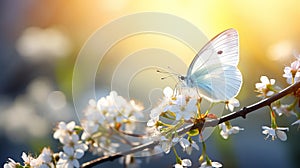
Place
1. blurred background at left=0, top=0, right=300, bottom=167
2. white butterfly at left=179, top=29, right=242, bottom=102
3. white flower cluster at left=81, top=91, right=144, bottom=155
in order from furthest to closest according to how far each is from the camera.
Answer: blurred background at left=0, top=0, right=300, bottom=167
white flower cluster at left=81, top=91, right=144, bottom=155
white butterfly at left=179, top=29, right=242, bottom=102

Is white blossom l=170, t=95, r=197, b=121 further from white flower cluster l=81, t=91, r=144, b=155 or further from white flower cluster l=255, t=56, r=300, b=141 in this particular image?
white flower cluster l=81, t=91, r=144, b=155

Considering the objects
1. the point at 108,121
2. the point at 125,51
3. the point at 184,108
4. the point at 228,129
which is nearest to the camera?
the point at 184,108

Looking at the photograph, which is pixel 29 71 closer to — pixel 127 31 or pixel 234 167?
pixel 127 31

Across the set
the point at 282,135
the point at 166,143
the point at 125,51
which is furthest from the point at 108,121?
the point at 125,51

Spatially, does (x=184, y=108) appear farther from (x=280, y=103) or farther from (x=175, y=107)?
(x=280, y=103)

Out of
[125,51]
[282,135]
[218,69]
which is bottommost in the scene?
[282,135]

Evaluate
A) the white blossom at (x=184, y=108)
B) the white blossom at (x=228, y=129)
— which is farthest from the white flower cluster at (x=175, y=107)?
the white blossom at (x=228, y=129)

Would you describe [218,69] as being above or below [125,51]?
below

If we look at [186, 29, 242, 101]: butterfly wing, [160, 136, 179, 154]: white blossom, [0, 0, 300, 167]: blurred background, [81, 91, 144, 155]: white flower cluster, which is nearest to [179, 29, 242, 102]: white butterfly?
[186, 29, 242, 101]: butterfly wing
